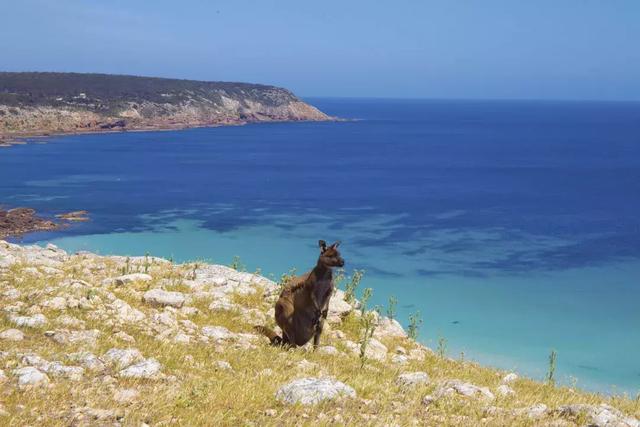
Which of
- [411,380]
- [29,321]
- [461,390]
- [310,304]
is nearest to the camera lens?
[461,390]

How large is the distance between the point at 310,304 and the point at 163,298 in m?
3.31

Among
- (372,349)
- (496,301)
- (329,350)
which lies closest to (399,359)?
(372,349)

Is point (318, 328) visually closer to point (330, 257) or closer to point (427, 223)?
point (330, 257)

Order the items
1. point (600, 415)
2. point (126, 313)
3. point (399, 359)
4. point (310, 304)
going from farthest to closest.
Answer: point (399, 359)
point (310, 304)
point (126, 313)
point (600, 415)

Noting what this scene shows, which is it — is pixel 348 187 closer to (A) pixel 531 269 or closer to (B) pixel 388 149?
(A) pixel 531 269

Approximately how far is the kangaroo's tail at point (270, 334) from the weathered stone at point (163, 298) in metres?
1.63

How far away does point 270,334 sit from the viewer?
11.3 meters

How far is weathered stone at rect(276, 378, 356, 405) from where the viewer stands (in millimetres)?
6365

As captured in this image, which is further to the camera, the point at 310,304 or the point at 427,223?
the point at 427,223

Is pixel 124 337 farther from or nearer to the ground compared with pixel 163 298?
farther from the ground

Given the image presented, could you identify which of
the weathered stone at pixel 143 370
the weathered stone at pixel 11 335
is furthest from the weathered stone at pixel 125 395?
the weathered stone at pixel 11 335

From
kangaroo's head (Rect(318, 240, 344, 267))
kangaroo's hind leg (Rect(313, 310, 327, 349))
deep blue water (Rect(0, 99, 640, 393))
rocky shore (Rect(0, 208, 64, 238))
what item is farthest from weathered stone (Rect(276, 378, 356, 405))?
rocky shore (Rect(0, 208, 64, 238))

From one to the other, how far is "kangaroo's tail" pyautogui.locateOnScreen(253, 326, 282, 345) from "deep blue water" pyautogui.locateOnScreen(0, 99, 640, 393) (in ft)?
53.7

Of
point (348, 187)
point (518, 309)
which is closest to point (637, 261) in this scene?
point (518, 309)
